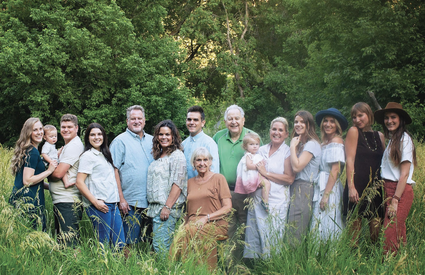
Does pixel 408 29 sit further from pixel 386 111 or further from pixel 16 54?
pixel 16 54

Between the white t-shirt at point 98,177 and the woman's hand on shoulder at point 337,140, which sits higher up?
the woman's hand on shoulder at point 337,140

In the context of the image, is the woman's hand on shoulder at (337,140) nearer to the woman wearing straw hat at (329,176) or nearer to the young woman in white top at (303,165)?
the woman wearing straw hat at (329,176)

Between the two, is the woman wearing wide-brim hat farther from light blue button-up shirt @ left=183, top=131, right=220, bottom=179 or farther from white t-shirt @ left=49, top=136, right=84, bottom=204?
white t-shirt @ left=49, top=136, right=84, bottom=204

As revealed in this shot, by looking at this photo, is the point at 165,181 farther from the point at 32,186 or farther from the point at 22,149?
the point at 22,149

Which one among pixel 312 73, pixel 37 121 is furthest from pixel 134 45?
pixel 37 121

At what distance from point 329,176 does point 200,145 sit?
157 centimetres

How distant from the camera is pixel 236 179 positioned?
4461 mm

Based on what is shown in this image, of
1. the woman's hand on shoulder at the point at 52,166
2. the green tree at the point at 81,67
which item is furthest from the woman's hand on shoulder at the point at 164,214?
the green tree at the point at 81,67

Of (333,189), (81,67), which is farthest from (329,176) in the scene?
(81,67)

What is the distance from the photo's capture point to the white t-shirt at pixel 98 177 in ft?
13.2

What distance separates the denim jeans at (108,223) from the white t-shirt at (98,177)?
95 mm

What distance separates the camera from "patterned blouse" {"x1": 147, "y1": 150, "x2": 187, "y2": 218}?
13.7ft

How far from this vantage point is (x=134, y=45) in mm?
19781

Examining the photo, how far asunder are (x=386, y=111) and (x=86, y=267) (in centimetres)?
356
